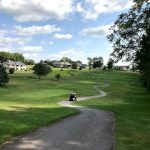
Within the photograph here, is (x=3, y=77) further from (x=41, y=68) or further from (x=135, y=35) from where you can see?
(x=135, y=35)

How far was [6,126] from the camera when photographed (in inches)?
746

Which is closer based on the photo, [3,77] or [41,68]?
[3,77]

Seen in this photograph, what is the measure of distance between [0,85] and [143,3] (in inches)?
2400

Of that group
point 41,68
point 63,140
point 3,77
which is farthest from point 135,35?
point 41,68

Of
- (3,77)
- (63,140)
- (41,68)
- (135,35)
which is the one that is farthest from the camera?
(41,68)

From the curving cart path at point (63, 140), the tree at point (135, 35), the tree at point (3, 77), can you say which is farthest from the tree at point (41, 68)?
the curving cart path at point (63, 140)

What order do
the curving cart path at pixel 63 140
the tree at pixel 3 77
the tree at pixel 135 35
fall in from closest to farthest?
the curving cart path at pixel 63 140
the tree at pixel 135 35
the tree at pixel 3 77

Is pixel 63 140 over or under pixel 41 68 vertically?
under

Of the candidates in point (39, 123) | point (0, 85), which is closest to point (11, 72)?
point (0, 85)

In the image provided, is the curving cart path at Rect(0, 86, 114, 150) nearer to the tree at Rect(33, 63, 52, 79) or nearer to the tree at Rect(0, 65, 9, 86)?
the tree at Rect(0, 65, 9, 86)

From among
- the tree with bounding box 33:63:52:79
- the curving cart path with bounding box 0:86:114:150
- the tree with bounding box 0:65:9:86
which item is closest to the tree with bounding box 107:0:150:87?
the curving cart path with bounding box 0:86:114:150

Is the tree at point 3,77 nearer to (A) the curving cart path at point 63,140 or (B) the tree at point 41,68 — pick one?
(B) the tree at point 41,68

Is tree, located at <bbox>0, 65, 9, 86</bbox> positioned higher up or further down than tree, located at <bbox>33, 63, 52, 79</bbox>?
further down

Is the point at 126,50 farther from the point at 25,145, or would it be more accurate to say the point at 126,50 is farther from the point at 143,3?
the point at 25,145
